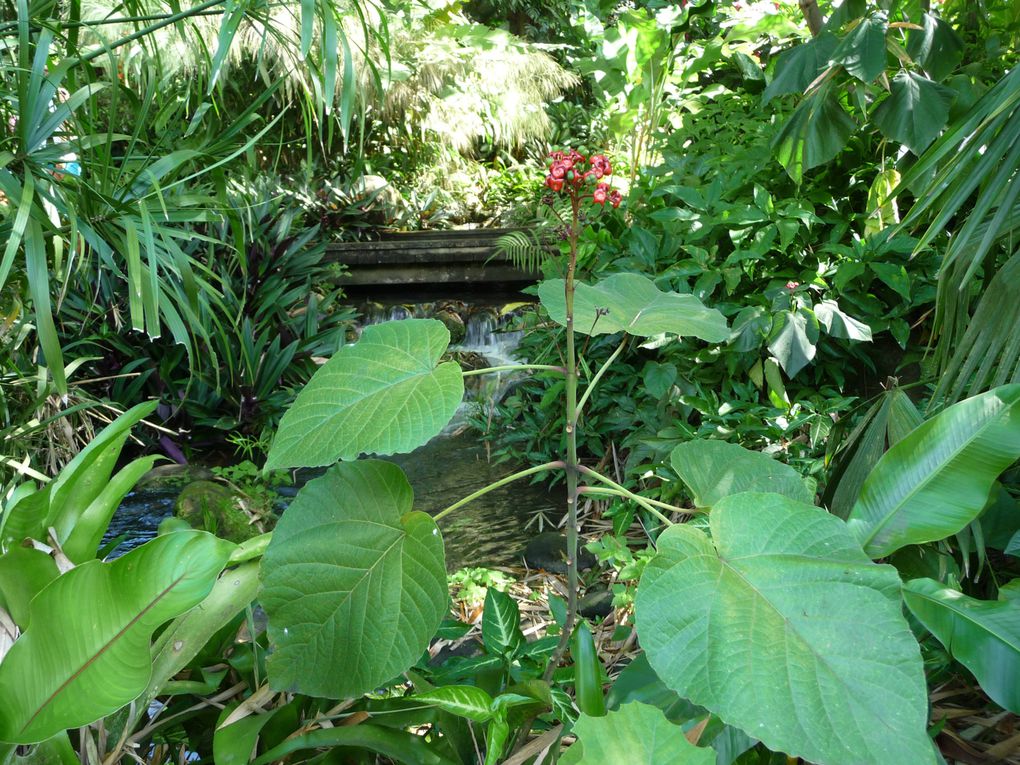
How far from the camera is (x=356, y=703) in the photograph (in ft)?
3.18

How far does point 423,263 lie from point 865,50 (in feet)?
17.3

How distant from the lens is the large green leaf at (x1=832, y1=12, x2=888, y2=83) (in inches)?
85.2

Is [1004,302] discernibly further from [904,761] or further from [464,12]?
[464,12]

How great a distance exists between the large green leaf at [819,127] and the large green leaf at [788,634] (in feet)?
6.59

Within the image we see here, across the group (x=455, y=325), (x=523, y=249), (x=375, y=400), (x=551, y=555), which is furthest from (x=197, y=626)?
(x=455, y=325)

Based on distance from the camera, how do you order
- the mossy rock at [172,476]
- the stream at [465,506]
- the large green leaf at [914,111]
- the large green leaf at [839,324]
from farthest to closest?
the mossy rock at [172,476]
the stream at [465,506]
the large green leaf at [839,324]
the large green leaf at [914,111]

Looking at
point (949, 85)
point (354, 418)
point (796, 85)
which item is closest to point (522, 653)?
point (354, 418)

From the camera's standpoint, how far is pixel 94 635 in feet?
2.16

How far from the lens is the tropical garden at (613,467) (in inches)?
26.0

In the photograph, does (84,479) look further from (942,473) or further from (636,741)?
(942,473)

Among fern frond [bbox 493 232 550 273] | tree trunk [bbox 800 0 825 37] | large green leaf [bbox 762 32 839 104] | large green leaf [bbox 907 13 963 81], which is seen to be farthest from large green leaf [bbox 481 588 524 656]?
fern frond [bbox 493 232 550 273]

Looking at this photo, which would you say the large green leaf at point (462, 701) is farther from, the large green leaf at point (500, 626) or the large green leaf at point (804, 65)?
the large green leaf at point (804, 65)

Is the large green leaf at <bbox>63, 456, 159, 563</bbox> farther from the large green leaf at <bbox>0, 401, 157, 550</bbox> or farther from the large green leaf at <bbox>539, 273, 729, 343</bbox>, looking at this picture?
the large green leaf at <bbox>539, 273, 729, 343</bbox>

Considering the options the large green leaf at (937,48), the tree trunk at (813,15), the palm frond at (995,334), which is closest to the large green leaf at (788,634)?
the palm frond at (995,334)
